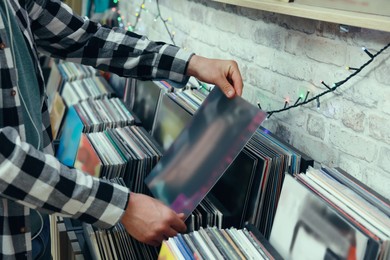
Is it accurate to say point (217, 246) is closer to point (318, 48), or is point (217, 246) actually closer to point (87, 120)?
point (318, 48)

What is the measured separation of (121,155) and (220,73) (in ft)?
1.52

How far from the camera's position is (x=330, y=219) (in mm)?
1012

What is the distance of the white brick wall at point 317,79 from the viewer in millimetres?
1222

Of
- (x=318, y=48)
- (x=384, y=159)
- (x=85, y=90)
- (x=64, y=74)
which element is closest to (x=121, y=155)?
(x=318, y=48)

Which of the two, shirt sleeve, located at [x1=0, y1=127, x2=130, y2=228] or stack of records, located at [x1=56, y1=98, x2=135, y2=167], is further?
stack of records, located at [x1=56, y1=98, x2=135, y2=167]

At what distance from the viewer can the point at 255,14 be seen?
1.65 metres

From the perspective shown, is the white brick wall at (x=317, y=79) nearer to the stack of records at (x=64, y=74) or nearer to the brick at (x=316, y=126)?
the brick at (x=316, y=126)

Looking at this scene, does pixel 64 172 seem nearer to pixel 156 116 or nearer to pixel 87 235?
pixel 87 235

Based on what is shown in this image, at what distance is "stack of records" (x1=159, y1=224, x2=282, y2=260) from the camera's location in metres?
1.08

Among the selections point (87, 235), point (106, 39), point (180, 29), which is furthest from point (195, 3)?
point (87, 235)

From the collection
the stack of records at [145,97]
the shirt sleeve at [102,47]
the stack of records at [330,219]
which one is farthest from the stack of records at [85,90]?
the stack of records at [330,219]

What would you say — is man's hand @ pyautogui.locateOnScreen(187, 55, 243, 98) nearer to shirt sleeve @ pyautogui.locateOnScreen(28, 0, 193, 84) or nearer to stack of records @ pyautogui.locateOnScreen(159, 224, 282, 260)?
shirt sleeve @ pyautogui.locateOnScreen(28, 0, 193, 84)

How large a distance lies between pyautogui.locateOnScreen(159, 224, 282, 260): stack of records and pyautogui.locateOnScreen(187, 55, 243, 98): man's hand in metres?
0.33

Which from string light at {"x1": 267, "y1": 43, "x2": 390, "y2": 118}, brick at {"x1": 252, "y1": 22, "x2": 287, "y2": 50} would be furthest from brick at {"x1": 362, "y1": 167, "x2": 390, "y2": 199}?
brick at {"x1": 252, "y1": 22, "x2": 287, "y2": 50}
